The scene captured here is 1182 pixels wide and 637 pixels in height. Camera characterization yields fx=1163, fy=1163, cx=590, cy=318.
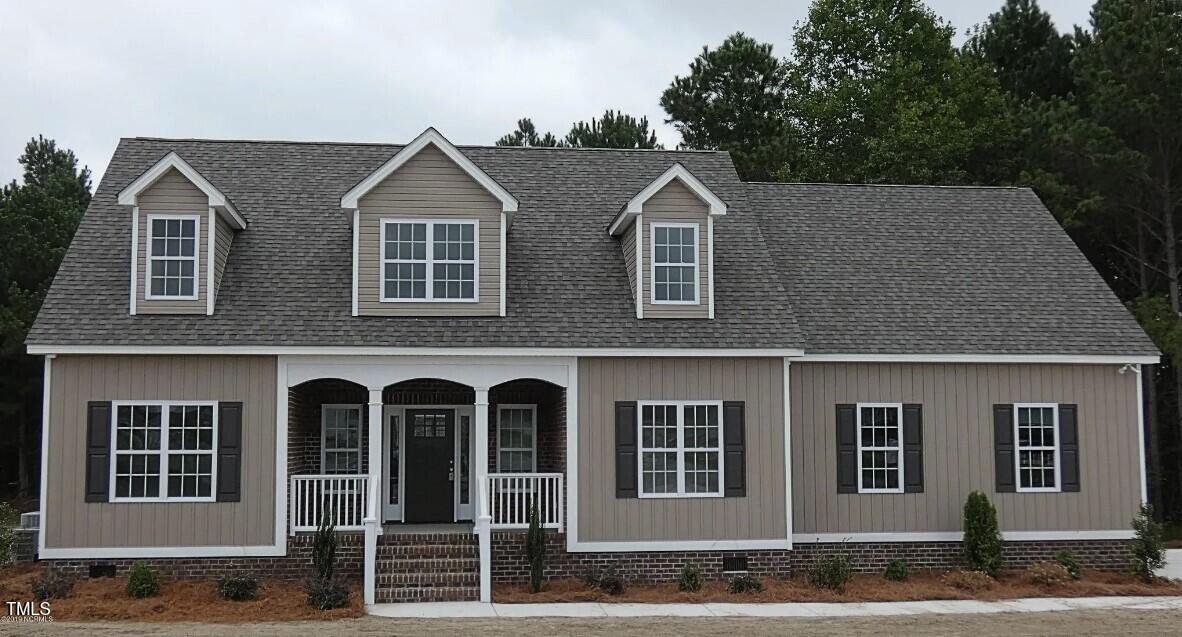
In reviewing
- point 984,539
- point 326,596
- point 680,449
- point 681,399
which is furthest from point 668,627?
point 984,539

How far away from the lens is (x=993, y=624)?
1496 centimetres

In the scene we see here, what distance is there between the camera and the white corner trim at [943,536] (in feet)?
61.5

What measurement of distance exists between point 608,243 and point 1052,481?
27.5 feet

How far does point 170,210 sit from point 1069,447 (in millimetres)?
14931

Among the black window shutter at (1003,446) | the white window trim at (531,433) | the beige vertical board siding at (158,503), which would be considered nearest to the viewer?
the beige vertical board siding at (158,503)

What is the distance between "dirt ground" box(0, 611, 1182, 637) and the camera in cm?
1391

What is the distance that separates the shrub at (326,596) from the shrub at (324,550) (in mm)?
1089

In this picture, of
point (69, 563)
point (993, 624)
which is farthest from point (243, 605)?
point (993, 624)

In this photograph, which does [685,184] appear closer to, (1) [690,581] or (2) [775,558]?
(2) [775,558]

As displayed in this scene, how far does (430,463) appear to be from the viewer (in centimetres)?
2011

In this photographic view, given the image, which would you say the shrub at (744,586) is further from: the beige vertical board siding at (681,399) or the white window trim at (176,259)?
the white window trim at (176,259)

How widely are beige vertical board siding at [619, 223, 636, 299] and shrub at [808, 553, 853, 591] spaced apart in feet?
16.8

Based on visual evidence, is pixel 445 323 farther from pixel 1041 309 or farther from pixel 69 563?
pixel 1041 309

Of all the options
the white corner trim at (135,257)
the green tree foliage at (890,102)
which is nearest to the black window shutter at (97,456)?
the white corner trim at (135,257)
